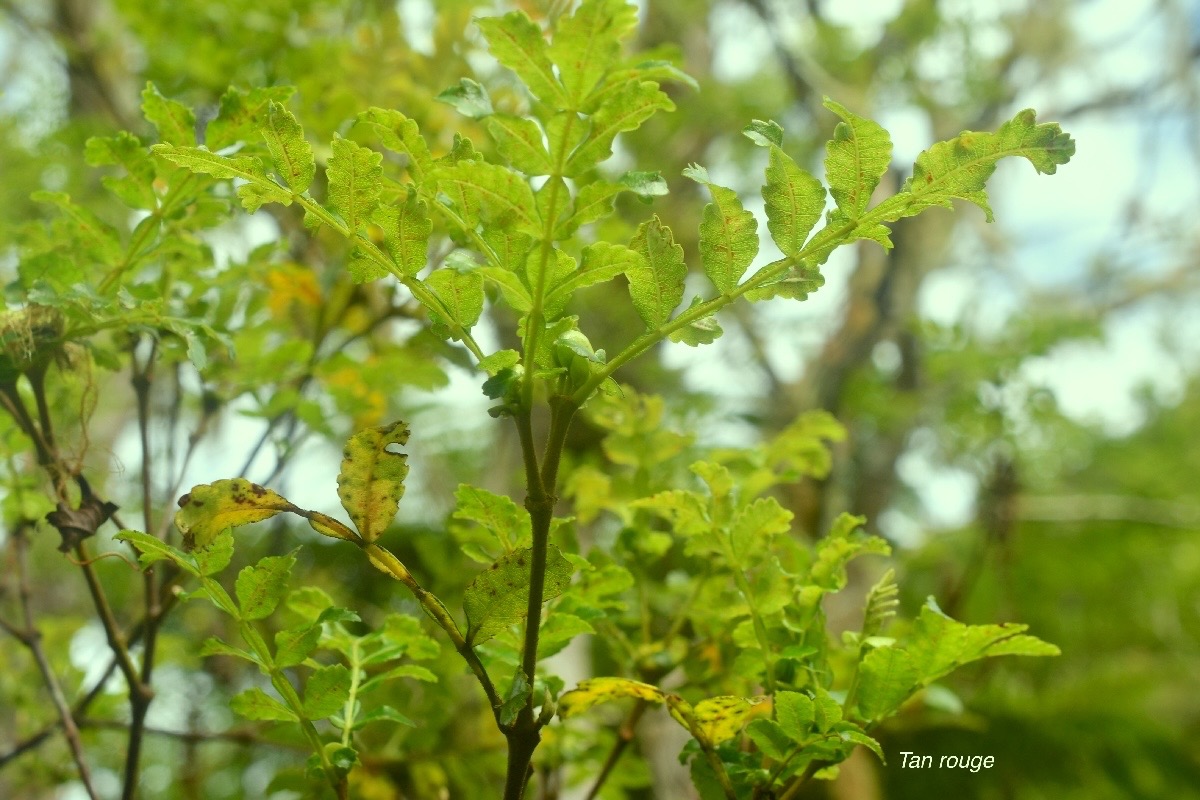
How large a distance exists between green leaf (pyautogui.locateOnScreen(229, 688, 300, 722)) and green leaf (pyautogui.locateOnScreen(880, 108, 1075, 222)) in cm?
38

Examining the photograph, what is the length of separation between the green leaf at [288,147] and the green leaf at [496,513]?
→ 159 mm

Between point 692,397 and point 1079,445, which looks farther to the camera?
point 1079,445

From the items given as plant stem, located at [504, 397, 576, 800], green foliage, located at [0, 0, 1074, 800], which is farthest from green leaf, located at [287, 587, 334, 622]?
plant stem, located at [504, 397, 576, 800]

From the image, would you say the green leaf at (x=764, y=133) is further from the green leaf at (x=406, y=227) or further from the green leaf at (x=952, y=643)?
the green leaf at (x=952, y=643)

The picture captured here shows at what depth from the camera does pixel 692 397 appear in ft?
5.44

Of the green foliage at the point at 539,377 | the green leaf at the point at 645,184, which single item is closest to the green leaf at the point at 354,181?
the green foliage at the point at 539,377

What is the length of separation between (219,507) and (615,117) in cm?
24

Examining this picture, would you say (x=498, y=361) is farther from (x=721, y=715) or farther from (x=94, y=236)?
(x=94, y=236)

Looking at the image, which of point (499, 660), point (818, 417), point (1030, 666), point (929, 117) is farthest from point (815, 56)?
point (499, 660)

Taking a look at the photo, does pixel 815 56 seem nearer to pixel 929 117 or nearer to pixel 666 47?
pixel 929 117

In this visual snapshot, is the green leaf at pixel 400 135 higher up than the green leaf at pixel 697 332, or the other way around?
the green leaf at pixel 400 135

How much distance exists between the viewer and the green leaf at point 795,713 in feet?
1.38

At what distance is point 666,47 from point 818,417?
383 mm

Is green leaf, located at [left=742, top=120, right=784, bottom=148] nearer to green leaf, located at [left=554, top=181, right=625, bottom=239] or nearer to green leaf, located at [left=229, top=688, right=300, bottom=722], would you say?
green leaf, located at [left=554, top=181, right=625, bottom=239]
